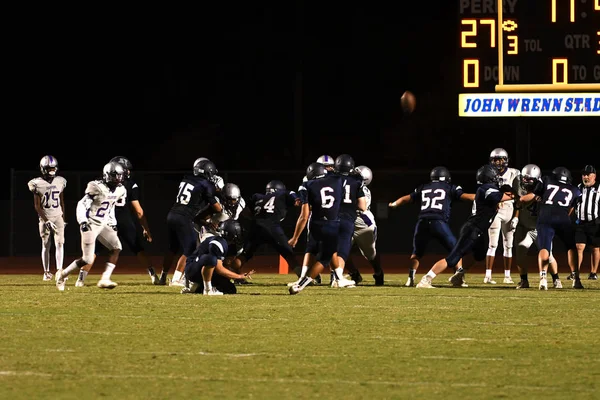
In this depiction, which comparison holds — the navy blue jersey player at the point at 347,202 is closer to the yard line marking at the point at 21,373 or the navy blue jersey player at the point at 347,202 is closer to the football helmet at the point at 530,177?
the football helmet at the point at 530,177

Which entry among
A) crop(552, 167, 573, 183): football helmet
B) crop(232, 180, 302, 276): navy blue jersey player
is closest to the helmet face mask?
crop(232, 180, 302, 276): navy blue jersey player

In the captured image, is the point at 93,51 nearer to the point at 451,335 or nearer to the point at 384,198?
the point at 384,198

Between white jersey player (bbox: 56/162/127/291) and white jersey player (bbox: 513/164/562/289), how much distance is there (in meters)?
5.07

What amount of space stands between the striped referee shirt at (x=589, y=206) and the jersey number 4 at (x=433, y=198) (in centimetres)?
334

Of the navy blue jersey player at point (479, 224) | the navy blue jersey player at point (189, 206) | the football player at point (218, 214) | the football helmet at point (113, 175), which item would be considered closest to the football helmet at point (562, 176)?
the navy blue jersey player at point (479, 224)

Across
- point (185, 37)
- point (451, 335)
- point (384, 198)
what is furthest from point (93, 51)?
point (451, 335)

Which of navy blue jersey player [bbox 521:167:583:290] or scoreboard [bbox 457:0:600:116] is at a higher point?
scoreboard [bbox 457:0:600:116]

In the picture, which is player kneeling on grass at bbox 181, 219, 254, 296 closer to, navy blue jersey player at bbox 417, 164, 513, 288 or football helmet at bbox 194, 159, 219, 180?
football helmet at bbox 194, 159, 219, 180

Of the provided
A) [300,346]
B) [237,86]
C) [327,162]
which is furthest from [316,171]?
[237,86]

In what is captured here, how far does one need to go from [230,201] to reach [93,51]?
29.9m

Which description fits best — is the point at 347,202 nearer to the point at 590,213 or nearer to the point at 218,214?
the point at 218,214

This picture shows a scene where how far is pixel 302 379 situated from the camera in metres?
7.42

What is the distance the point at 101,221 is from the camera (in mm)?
14375

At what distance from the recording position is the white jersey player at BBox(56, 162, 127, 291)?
1428cm
